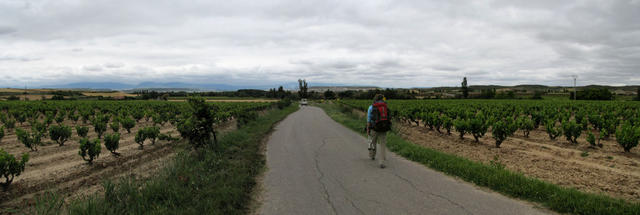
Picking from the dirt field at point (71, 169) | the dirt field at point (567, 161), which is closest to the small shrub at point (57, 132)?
the dirt field at point (71, 169)

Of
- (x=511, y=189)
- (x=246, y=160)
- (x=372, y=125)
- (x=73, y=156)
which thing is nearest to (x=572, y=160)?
(x=511, y=189)

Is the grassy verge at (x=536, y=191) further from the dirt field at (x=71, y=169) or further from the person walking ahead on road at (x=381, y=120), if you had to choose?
the dirt field at (x=71, y=169)

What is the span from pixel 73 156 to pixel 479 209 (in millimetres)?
12887

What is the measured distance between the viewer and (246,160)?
843cm

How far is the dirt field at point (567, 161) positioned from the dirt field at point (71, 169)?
9.91 meters

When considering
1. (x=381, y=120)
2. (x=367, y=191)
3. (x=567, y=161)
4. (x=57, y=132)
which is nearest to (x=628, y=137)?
(x=567, y=161)

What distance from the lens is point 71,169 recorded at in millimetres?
8984

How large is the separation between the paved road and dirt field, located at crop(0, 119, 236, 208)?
416cm

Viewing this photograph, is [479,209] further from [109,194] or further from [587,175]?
[109,194]

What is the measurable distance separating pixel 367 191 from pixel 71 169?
29.3ft

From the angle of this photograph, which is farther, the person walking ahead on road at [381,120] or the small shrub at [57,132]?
the small shrub at [57,132]

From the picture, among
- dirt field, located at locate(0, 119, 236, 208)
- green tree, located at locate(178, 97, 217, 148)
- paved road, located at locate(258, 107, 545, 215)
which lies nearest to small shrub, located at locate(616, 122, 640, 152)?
→ paved road, located at locate(258, 107, 545, 215)

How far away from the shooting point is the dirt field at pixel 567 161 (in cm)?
643

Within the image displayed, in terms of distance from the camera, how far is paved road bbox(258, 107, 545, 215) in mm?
4758
